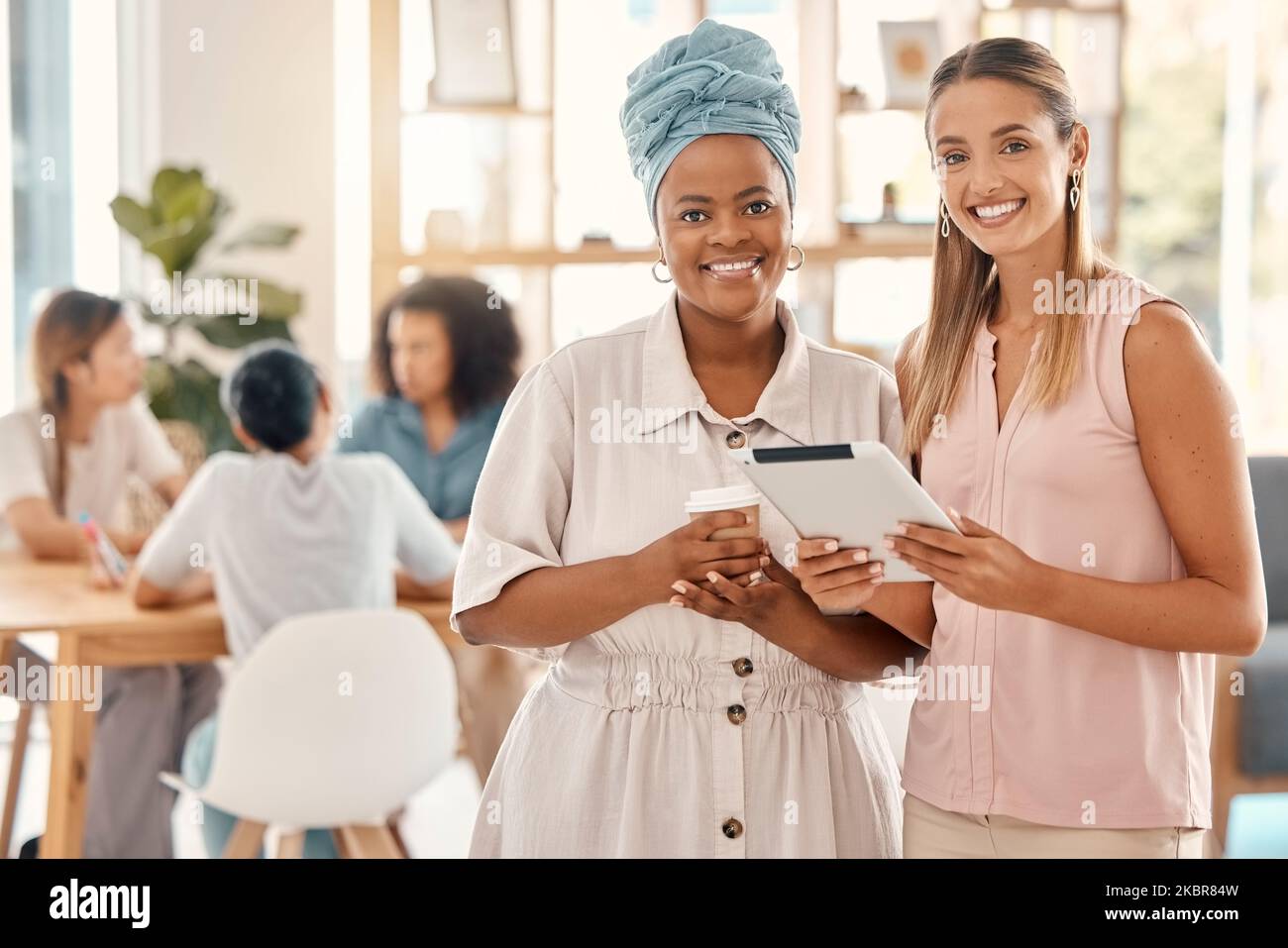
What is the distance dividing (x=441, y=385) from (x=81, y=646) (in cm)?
129

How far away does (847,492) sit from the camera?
1145 mm

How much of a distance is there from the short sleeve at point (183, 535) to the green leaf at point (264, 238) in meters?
1.52

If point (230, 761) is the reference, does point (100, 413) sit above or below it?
above

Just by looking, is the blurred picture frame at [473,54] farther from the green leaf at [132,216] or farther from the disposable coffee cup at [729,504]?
the disposable coffee cup at [729,504]

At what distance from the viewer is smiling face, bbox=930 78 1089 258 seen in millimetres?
1325

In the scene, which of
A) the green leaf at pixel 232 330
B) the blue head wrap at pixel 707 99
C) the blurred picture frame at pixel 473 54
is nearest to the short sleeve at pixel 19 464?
the green leaf at pixel 232 330

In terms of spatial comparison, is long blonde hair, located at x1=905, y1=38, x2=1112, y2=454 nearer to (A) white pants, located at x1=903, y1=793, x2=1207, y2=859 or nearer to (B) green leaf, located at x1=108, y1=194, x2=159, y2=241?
(A) white pants, located at x1=903, y1=793, x2=1207, y2=859

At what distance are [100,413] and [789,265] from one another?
2.53 m

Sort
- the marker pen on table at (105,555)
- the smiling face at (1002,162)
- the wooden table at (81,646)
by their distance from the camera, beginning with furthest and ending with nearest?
1. the marker pen on table at (105,555)
2. the wooden table at (81,646)
3. the smiling face at (1002,162)

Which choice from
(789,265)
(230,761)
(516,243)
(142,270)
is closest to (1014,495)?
(789,265)

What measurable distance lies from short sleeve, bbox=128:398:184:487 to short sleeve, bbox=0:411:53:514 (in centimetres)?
26

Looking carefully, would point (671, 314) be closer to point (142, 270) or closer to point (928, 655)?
point (928, 655)

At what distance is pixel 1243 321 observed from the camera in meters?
5.27

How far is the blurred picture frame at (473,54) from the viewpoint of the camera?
455 centimetres
